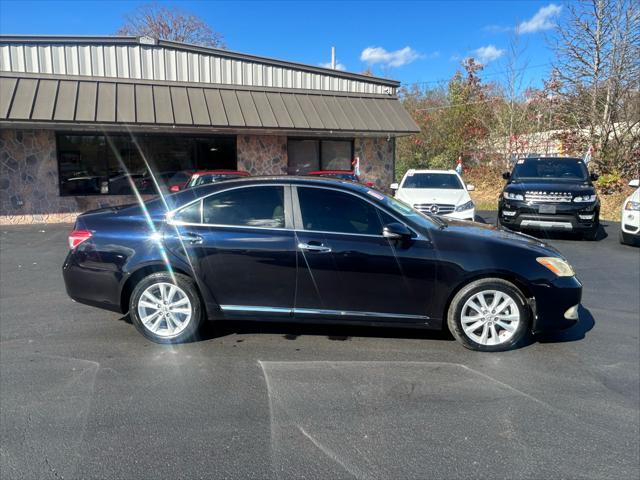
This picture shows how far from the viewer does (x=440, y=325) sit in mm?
4152

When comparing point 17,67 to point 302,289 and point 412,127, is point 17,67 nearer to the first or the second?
point 412,127

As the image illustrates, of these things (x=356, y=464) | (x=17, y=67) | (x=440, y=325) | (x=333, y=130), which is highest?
(x=17, y=67)

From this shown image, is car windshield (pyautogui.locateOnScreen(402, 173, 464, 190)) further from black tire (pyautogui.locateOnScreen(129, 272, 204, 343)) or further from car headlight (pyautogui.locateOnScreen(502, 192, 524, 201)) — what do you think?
black tire (pyautogui.locateOnScreen(129, 272, 204, 343))

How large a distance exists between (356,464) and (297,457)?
344 millimetres

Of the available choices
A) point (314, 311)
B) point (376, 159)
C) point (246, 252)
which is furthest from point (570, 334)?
point (376, 159)

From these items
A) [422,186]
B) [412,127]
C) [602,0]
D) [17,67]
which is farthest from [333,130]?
[602,0]

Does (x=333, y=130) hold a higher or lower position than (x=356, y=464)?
higher

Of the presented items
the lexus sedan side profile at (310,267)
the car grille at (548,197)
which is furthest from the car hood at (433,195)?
the lexus sedan side profile at (310,267)

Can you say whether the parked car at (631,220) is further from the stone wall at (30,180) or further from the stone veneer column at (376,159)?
the stone wall at (30,180)

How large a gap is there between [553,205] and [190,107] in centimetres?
946

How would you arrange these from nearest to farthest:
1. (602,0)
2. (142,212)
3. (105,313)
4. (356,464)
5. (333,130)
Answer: (356,464)
(142,212)
(105,313)
(333,130)
(602,0)

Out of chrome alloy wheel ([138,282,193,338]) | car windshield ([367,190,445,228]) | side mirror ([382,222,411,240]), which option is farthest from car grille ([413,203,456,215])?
chrome alloy wheel ([138,282,193,338])

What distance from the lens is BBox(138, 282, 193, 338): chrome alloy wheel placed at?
427 centimetres

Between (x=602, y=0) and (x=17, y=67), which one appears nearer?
(x=17, y=67)
